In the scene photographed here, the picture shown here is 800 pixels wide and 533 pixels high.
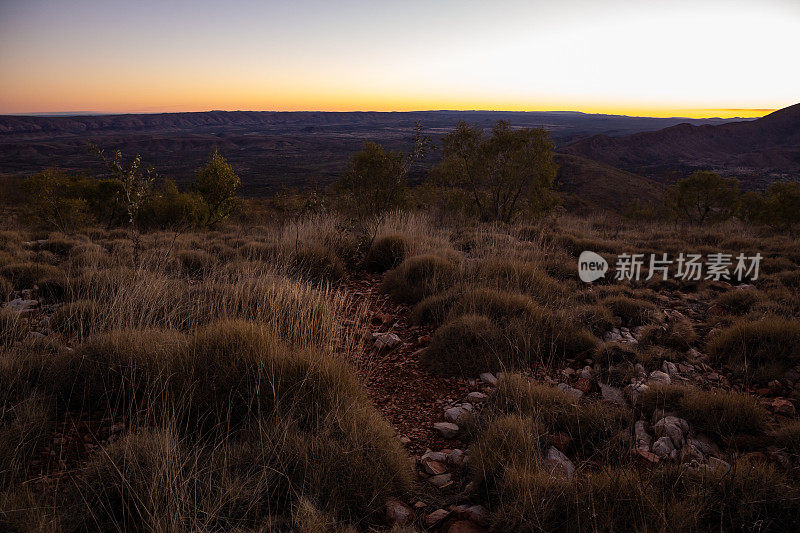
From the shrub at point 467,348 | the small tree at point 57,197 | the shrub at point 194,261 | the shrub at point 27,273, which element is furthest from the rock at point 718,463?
the small tree at point 57,197

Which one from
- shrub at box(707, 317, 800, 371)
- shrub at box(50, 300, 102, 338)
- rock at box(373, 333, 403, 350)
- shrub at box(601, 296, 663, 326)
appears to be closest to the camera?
shrub at box(707, 317, 800, 371)

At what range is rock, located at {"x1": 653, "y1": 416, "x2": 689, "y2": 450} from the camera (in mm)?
2717

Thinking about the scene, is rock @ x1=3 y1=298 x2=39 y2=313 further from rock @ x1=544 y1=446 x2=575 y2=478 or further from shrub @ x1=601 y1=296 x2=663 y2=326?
shrub @ x1=601 y1=296 x2=663 y2=326

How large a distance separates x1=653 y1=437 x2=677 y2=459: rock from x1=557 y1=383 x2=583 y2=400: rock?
0.61 meters

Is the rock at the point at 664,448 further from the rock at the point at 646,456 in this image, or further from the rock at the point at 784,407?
the rock at the point at 784,407

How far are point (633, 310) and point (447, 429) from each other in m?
3.34

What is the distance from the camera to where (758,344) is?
3996 mm

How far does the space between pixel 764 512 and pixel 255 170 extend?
121 meters

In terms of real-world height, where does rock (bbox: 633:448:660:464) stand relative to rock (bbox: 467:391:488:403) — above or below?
above

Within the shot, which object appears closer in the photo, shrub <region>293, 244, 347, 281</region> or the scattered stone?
the scattered stone

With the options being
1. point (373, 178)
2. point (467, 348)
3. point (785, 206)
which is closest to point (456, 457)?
point (467, 348)

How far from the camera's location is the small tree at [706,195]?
24.3 metres

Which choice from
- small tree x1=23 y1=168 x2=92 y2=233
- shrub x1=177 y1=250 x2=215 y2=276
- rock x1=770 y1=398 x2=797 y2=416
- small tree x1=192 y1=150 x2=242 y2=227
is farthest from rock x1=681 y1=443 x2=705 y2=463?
small tree x1=192 y1=150 x2=242 y2=227

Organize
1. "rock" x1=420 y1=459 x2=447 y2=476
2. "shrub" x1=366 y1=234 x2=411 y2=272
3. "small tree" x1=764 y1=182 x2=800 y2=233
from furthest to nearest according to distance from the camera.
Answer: "small tree" x1=764 y1=182 x2=800 y2=233
"shrub" x1=366 y1=234 x2=411 y2=272
"rock" x1=420 y1=459 x2=447 y2=476
